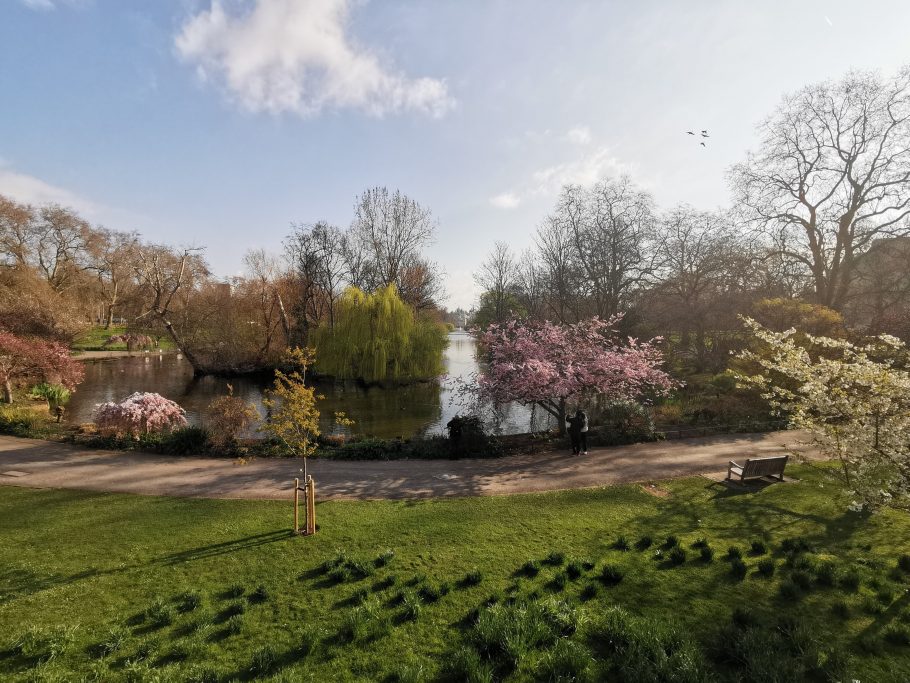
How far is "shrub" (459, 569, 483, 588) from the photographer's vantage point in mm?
5445

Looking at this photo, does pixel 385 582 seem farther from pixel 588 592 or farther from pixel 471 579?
pixel 588 592

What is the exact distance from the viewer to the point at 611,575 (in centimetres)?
557

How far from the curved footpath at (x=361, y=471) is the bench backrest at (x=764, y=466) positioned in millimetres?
1050

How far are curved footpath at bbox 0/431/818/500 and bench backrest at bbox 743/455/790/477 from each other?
3.45 ft

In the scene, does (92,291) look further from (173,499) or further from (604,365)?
(604,365)

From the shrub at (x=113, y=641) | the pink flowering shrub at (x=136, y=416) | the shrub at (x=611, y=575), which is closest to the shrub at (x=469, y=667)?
the shrub at (x=611, y=575)

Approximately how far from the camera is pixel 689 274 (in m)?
30.2

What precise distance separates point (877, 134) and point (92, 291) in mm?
74981

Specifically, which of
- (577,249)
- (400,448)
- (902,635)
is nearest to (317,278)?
(577,249)

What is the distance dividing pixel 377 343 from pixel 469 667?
25507mm

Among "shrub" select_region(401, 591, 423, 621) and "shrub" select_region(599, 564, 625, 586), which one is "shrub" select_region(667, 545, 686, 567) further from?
"shrub" select_region(401, 591, 423, 621)

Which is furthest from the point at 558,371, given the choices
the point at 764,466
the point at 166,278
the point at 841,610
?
the point at 166,278

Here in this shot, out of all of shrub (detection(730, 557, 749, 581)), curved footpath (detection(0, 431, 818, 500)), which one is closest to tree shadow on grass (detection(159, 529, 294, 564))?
curved footpath (detection(0, 431, 818, 500))

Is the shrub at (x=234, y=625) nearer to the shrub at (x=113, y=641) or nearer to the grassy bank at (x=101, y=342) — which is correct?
the shrub at (x=113, y=641)
